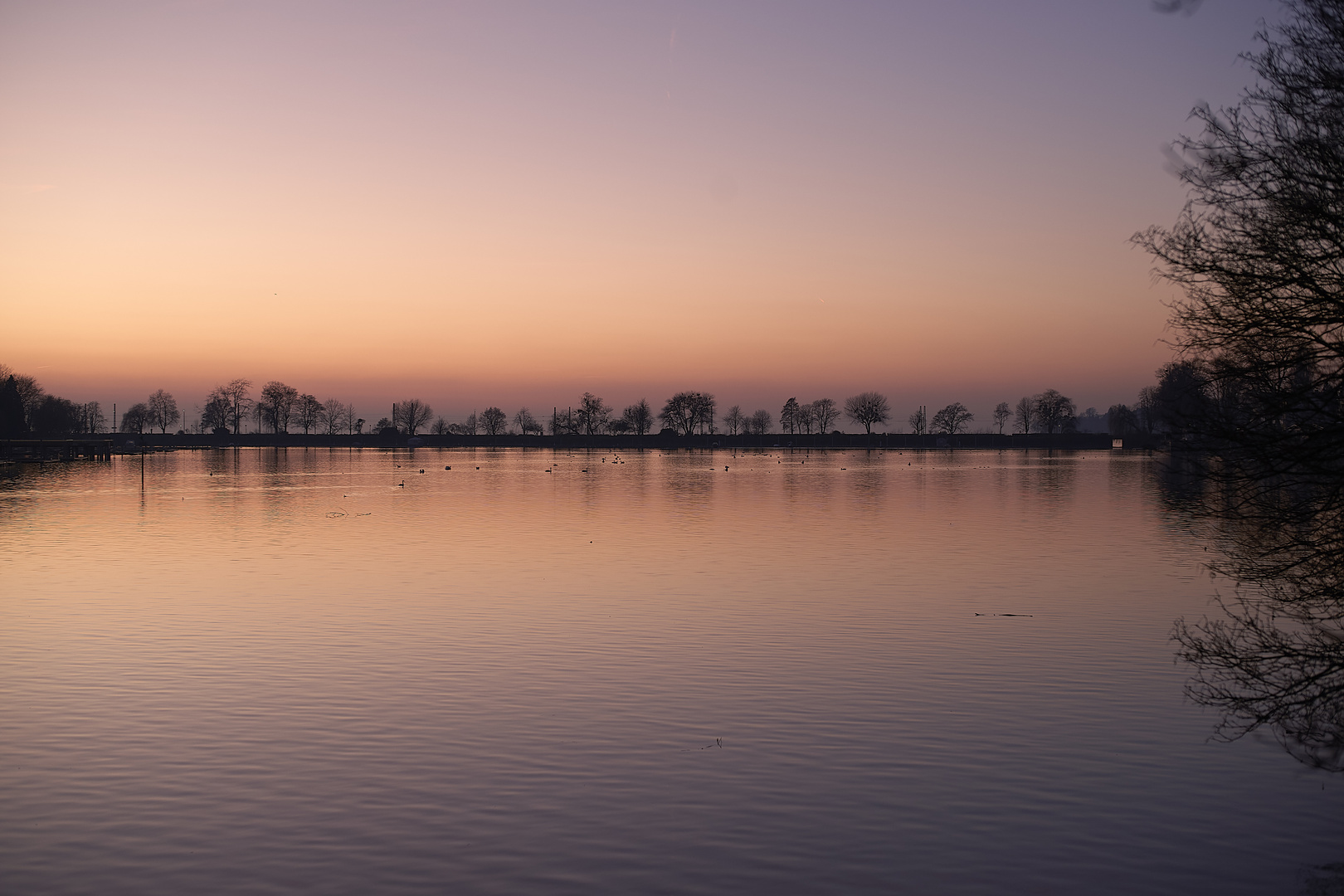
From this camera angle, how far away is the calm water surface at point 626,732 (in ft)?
38.5

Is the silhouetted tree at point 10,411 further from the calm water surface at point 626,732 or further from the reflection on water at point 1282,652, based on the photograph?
the reflection on water at point 1282,652

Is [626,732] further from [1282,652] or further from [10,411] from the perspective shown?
[10,411]

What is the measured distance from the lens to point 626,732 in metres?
17.0

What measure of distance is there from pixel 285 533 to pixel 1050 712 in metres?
40.1

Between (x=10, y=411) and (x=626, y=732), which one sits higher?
(x=10, y=411)

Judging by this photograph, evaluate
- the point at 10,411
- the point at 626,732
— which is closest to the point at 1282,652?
the point at 626,732

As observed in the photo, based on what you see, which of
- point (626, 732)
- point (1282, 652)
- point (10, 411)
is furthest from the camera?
point (10, 411)

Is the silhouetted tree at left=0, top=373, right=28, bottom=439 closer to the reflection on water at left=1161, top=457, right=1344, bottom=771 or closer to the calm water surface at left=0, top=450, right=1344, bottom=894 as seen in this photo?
the calm water surface at left=0, top=450, right=1344, bottom=894

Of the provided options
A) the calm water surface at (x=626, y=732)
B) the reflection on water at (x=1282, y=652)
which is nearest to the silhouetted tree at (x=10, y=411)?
the calm water surface at (x=626, y=732)

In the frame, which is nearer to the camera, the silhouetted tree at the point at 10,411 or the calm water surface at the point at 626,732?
the calm water surface at the point at 626,732

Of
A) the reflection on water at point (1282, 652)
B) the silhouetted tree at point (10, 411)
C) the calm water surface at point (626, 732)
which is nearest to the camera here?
the calm water surface at point (626, 732)

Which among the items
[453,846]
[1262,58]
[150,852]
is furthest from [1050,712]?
[150,852]

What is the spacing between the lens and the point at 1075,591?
3238 centimetres

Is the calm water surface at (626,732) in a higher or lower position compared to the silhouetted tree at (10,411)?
lower
